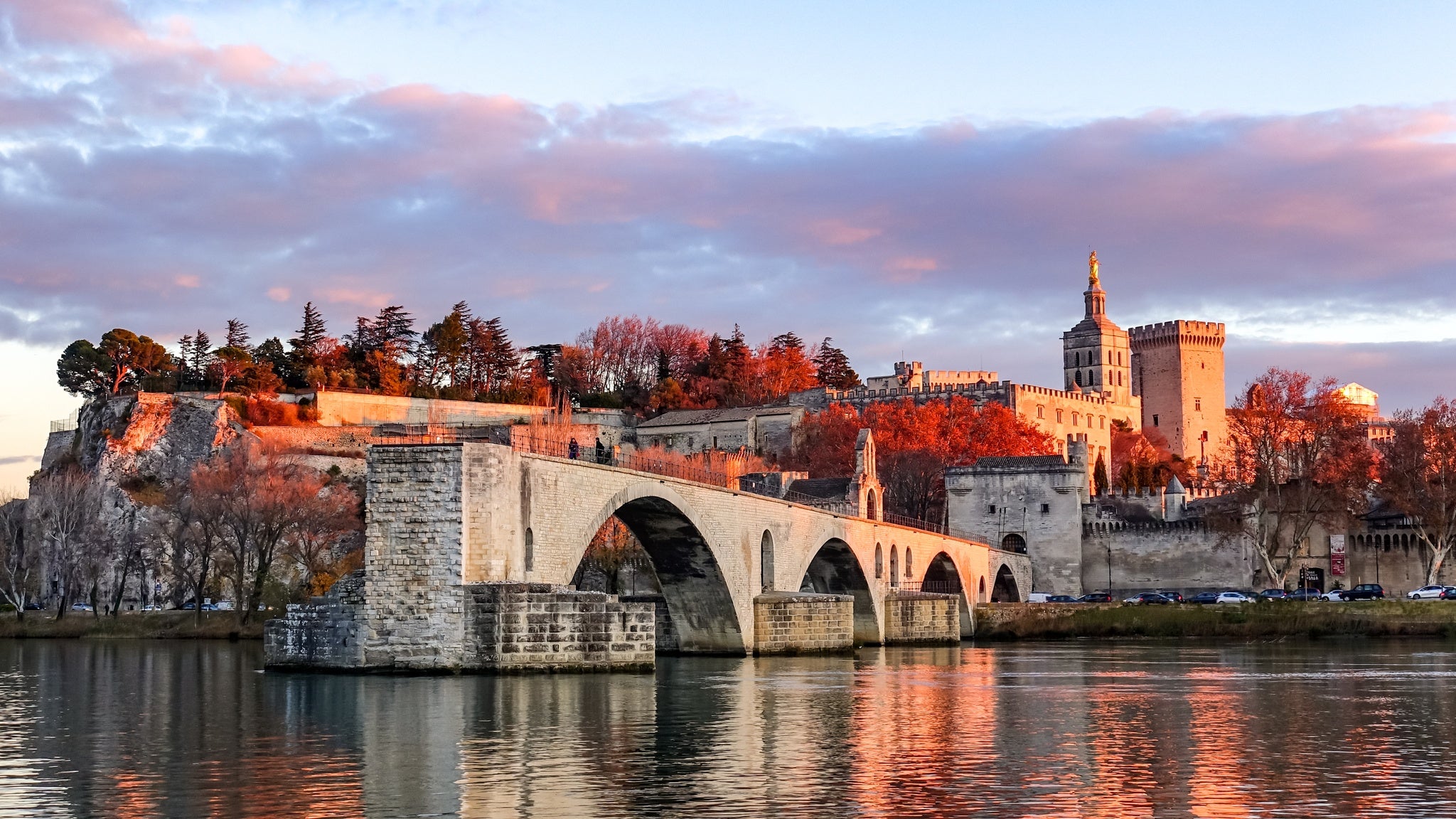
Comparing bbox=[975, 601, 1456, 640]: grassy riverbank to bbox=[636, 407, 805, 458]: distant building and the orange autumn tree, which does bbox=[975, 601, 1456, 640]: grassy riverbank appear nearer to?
the orange autumn tree

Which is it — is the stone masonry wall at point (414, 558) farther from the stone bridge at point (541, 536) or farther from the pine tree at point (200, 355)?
the pine tree at point (200, 355)

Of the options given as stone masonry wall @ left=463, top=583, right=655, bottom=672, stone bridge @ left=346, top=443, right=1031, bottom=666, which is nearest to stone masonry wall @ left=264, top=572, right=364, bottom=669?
stone bridge @ left=346, top=443, right=1031, bottom=666

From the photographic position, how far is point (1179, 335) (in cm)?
14438

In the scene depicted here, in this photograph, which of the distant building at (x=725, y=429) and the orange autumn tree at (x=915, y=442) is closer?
the orange autumn tree at (x=915, y=442)

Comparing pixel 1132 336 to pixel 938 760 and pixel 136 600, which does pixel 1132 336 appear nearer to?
pixel 136 600

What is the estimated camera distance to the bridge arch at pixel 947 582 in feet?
254

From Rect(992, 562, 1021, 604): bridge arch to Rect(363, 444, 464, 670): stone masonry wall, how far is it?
5540 cm

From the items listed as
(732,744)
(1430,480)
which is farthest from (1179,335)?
(732,744)

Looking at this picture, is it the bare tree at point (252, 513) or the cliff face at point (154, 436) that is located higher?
the cliff face at point (154, 436)

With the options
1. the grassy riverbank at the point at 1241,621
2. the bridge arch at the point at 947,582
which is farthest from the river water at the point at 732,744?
the bridge arch at the point at 947,582

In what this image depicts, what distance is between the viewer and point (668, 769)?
894 inches

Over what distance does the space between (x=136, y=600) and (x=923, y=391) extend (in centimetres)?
5620

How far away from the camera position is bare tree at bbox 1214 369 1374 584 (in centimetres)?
8319

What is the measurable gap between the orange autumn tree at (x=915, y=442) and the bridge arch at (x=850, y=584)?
92.9 ft
